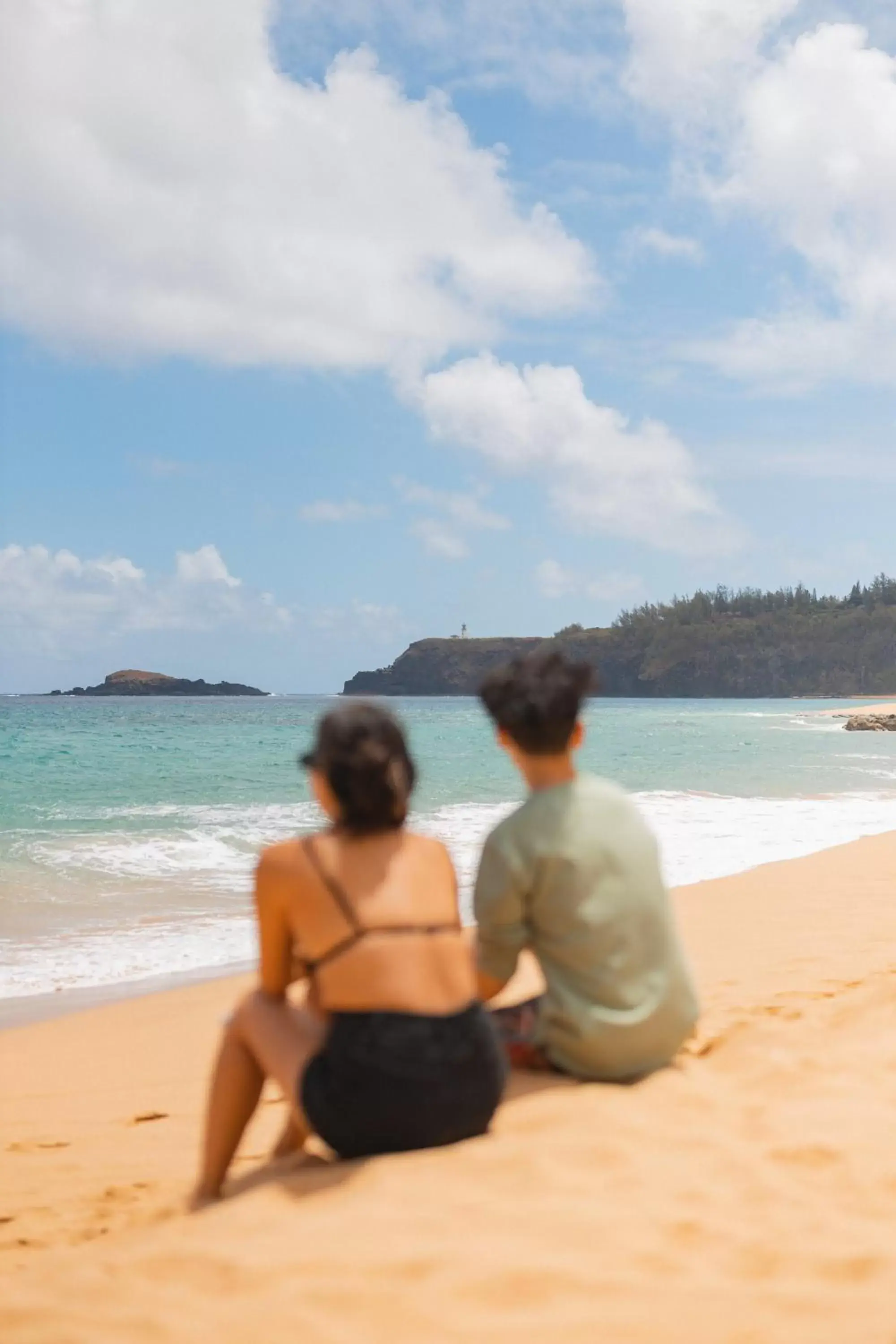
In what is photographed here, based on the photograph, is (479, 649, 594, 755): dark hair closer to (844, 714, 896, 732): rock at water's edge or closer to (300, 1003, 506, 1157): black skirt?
(300, 1003, 506, 1157): black skirt

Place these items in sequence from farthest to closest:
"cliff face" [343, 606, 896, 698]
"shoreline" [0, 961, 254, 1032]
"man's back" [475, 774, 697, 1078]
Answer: "cliff face" [343, 606, 896, 698], "shoreline" [0, 961, 254, 1032], "man's back" [475, 774, 697, 1078]

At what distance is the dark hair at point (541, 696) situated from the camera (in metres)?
2.98

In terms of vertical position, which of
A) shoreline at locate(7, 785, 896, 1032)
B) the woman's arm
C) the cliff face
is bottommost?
shoreline at locate(7, 785, 896, 1032)

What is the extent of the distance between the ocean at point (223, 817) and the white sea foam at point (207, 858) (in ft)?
0.09

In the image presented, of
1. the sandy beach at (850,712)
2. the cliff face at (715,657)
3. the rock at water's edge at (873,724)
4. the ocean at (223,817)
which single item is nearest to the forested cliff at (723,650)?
the cliff face at (715,657)

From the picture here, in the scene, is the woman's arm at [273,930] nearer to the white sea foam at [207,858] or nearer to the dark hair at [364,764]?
the dark hair at [364,764]

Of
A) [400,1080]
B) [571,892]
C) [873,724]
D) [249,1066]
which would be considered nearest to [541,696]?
[571,892]

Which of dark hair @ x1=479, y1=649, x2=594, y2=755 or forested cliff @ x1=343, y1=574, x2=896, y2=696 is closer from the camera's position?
dark hair @ x1=479, y1=649, x2=594, y2=755

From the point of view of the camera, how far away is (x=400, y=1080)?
2.57 meters

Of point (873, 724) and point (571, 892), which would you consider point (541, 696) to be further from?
point (873, 724)

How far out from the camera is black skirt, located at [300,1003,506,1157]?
254 centimetres

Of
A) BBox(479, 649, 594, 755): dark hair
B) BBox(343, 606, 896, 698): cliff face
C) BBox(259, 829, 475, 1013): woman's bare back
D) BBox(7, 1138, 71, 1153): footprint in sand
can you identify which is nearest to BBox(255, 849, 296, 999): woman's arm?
BBox(259, 829, 475, 1013): woman's bare back

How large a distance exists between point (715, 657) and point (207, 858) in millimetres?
126121

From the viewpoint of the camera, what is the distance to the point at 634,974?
119 inches
